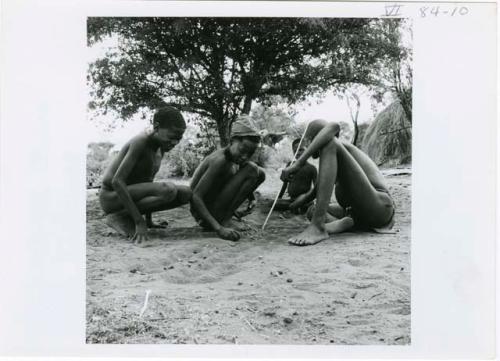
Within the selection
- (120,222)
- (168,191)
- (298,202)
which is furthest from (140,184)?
(298,202)

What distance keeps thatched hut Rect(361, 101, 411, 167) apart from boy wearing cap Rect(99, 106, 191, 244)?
5.11 ft

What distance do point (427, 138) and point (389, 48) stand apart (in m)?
0.85

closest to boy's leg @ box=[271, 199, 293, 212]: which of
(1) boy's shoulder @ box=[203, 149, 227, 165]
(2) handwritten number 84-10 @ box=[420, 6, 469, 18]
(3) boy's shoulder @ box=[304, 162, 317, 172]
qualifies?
(3) boy's shoulder @ box=[304, 162, 317, 172]

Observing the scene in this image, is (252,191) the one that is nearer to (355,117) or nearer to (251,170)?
(251,170)

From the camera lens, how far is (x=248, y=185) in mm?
4512

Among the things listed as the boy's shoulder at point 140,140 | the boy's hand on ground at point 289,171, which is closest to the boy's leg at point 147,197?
the boy's shoulder at point 140,140

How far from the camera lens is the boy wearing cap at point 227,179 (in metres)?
4.42

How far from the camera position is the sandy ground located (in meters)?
3.66

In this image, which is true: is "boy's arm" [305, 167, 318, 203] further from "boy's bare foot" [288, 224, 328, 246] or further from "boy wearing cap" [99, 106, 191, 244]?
"boy wearing cap" [99, 106, 191, 244]

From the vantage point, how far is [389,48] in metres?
4.42

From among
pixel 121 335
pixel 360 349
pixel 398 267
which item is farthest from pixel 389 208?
pixel 121 335

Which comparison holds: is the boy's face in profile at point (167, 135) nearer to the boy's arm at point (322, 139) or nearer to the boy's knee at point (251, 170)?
the boy's knee at point (251, 170)

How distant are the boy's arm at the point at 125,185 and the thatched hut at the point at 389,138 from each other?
187 centimetres

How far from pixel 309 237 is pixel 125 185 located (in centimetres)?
141
